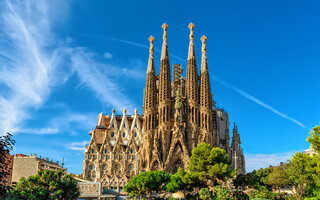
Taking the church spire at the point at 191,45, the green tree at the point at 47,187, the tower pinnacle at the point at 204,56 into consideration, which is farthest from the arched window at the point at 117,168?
the green tree at the point at 47,187

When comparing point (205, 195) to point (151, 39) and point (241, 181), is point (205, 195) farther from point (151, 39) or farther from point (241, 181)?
point (151, 39)

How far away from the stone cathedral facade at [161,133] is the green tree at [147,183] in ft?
44.3

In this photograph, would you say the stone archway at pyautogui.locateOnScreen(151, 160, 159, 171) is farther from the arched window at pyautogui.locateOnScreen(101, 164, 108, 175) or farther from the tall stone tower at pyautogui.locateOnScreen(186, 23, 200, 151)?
the arched window at pyautogui.locateOnScreen(101, 164, 108, 175)

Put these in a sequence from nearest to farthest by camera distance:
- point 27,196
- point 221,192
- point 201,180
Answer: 1. point 27,196
2. point 221,192
3. point 201,180

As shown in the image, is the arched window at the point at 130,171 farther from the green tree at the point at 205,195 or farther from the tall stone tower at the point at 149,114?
the green tree at the point at 205,195

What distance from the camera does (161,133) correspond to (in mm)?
54875

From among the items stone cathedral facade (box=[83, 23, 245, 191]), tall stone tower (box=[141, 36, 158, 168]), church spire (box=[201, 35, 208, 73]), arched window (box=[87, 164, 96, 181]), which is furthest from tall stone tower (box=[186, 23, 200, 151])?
arched window (box=[87, 164, 96, 181])

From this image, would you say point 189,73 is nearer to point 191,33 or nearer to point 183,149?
point 191,33

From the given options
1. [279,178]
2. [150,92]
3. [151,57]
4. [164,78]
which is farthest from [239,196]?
[151,57]

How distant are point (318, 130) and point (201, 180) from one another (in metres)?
15.3

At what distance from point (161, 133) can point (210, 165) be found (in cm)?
1608

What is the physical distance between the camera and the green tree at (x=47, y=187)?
26.7 m

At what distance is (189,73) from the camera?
5881 cm

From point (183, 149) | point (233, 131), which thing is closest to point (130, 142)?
point (183, 149)
